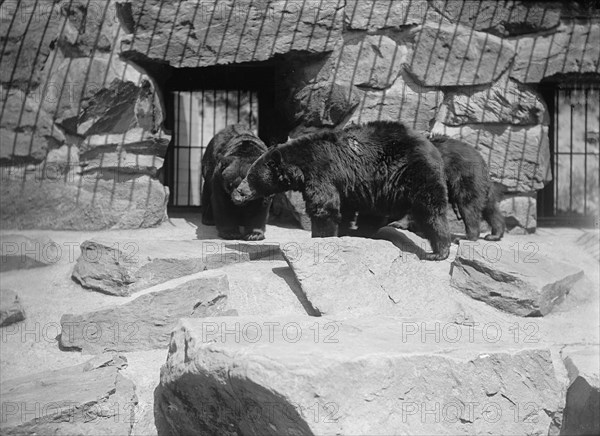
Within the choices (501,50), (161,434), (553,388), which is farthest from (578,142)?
(161,434)

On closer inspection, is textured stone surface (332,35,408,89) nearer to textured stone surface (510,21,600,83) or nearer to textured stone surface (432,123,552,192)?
textured stone surface (432,123,552,192)

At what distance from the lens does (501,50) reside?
23.4ft

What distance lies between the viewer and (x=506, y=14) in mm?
7133

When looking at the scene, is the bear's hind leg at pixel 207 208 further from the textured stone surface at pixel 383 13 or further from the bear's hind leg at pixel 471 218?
the bear's hind leg at pixel 471 218

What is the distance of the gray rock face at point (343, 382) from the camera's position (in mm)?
3189

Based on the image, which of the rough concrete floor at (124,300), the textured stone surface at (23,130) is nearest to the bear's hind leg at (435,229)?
the rough concrete floor at (124,300)

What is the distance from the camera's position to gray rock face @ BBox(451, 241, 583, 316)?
16.9 feet

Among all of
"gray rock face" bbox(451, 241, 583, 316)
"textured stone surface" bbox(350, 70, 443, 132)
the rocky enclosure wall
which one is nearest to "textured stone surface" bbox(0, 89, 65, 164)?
the rocky enclosure wall

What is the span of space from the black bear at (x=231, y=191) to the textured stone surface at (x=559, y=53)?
2699 mm

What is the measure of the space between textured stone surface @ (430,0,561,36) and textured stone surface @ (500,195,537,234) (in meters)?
1.68

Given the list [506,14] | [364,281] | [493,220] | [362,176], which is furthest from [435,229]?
[506,14]

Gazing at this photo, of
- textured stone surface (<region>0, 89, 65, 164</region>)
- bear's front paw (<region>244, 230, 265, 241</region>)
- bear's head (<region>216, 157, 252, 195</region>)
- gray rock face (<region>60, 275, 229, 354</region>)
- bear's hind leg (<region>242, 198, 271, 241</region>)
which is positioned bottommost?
gray rock face (<region>60, 275, 229, 354</region>)

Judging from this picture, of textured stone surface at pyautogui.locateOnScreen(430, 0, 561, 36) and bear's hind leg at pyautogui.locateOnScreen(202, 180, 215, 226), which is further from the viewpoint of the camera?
bear's hind leg at pyautogui.locateOnScreen(202, 180, 215, 226)

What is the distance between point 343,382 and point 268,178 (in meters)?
3.12
